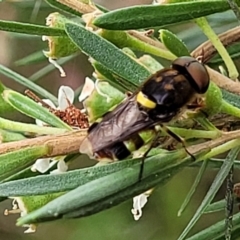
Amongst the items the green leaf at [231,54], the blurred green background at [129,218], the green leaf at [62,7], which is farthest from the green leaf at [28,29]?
the blurred green background at [129,218]

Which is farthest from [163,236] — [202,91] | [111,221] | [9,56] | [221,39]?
[202,91]

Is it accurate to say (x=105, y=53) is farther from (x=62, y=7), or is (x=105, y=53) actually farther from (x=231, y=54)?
(x=231, y=54)

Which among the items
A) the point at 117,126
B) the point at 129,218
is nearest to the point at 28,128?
the point at 117,126

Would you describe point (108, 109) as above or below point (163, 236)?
above

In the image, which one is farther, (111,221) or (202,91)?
(111,221)

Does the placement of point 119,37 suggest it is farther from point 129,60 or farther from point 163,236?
point 163,236

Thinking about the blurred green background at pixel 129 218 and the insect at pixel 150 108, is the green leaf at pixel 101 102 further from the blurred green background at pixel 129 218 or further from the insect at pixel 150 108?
the blurred green background at pixel 129 218
